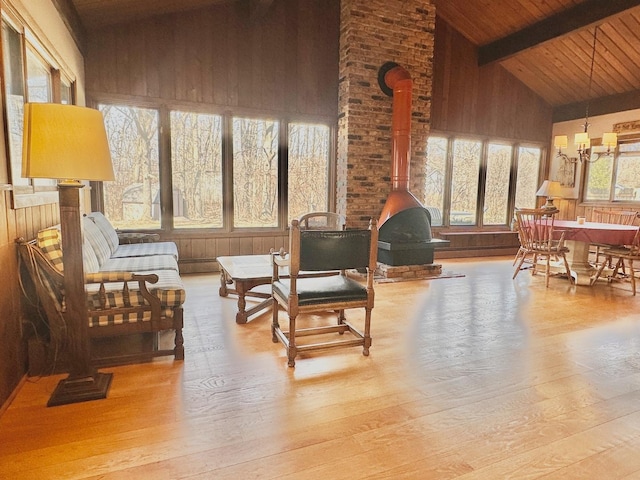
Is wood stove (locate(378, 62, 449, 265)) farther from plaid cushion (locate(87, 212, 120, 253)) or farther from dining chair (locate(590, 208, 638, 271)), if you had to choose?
plaid cushion (locate(87, 212, 120, 253))

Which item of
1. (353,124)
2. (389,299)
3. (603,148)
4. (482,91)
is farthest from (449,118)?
(389,299)

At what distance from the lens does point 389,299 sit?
13.7ft

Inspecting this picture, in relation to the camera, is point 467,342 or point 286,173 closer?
point 467,342

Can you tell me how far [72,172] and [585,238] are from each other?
4990mm

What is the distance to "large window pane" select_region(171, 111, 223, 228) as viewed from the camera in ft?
16.7

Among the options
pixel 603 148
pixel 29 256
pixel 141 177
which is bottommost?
pixel 29 256

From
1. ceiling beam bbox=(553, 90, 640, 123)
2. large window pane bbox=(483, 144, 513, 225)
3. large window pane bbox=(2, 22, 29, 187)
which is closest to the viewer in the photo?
large window pane bbox=(2, 22, 29, 187)

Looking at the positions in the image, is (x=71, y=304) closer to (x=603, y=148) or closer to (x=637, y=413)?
(x=637, y=413)

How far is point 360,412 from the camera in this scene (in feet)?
6.64

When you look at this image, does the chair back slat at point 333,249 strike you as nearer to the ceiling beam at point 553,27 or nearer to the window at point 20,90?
the window at point 20,90

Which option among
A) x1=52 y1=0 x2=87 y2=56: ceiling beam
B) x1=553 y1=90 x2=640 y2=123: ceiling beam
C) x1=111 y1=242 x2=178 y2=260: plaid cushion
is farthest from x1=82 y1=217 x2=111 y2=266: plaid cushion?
x1=553 y1=90 x2=640 y2=123: ceiling beam

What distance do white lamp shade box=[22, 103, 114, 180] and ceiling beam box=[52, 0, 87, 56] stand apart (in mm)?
2042

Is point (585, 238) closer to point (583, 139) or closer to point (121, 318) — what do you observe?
point (583, 139)

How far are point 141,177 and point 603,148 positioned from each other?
723 cm
